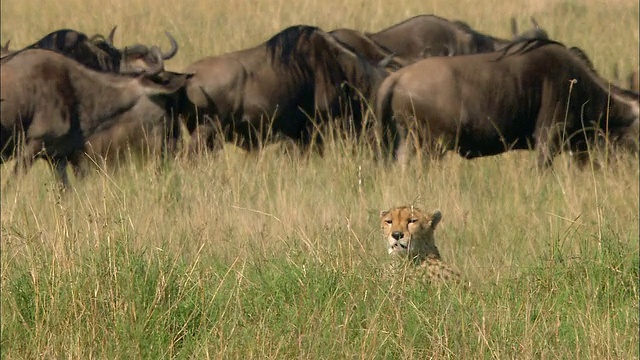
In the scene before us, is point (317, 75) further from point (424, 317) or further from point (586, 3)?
point (586, 3)

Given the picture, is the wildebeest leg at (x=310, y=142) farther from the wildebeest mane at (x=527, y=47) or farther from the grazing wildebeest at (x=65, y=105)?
the wildebeest mane at (x=527, y=47)

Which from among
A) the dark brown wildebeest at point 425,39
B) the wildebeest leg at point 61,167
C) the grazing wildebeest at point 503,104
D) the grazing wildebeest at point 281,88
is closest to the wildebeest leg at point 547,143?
the grazing wildebeest at point 503,104

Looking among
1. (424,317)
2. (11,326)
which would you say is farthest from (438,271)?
(11,326)

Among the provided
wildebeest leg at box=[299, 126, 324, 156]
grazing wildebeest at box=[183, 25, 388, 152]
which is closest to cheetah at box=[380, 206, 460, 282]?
grazing wildebeest at box=[183, 25, 388, 152]

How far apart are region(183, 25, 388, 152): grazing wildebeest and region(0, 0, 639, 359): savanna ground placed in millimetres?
1737

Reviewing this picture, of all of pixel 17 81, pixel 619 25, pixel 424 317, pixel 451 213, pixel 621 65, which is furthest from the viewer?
pixel 619 25

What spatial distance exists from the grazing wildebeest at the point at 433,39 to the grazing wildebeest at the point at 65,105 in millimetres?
2863

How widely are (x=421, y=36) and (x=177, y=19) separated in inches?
204

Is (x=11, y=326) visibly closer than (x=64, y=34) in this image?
Yes

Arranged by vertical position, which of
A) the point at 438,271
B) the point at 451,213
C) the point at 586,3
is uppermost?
the point at 438,271

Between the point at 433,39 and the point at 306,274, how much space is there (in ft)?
24.4

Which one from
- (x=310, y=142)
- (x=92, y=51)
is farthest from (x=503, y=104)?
(x=92, y=51)

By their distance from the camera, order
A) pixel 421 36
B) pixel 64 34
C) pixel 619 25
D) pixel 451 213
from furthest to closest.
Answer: pixel 619 25 < pixel 421 36 < pixel 64 34 < pixel 451 213

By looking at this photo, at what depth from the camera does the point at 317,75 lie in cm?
1045
